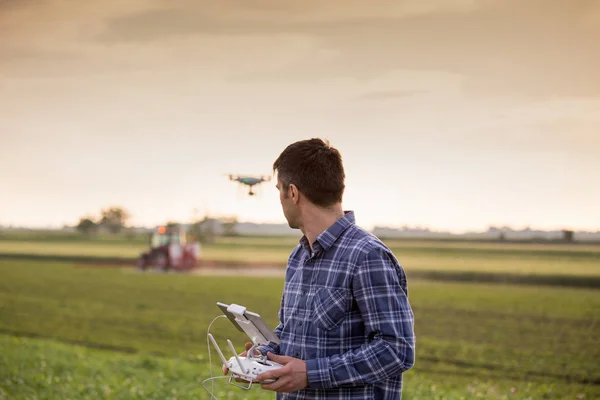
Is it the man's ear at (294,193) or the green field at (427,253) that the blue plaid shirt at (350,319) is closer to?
the man's ear at (294,193)

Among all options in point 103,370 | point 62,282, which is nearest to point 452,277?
point 62,282

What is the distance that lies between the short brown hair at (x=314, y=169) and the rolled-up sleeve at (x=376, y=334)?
0.23 metres

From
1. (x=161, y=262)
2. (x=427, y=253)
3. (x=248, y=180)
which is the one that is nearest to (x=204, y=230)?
(x=161, y=262)

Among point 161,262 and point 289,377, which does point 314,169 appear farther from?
point 161,262

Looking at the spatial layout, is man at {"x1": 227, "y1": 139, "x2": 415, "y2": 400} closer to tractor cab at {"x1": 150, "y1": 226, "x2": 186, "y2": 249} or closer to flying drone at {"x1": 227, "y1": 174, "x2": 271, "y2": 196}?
flying drone at {"x1": 227, "y1": 174, "x2": 271, "y2": 196}

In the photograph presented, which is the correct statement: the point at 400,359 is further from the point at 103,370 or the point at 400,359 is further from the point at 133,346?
the point at 133,346

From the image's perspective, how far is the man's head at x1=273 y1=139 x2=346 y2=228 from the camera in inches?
82.8

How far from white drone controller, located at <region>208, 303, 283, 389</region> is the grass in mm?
4660

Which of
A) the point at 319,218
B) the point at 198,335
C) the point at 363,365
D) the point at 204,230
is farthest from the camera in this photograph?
the point at 204,230

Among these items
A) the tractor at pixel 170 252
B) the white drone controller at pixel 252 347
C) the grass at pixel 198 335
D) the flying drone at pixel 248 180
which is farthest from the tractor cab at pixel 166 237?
the white drone controller at pixel 252 347

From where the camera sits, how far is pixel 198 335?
14.4m

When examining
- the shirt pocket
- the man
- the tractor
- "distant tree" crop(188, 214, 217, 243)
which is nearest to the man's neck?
the man

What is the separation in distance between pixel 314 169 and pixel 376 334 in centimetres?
50

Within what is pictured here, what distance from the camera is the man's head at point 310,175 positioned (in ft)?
6.90
